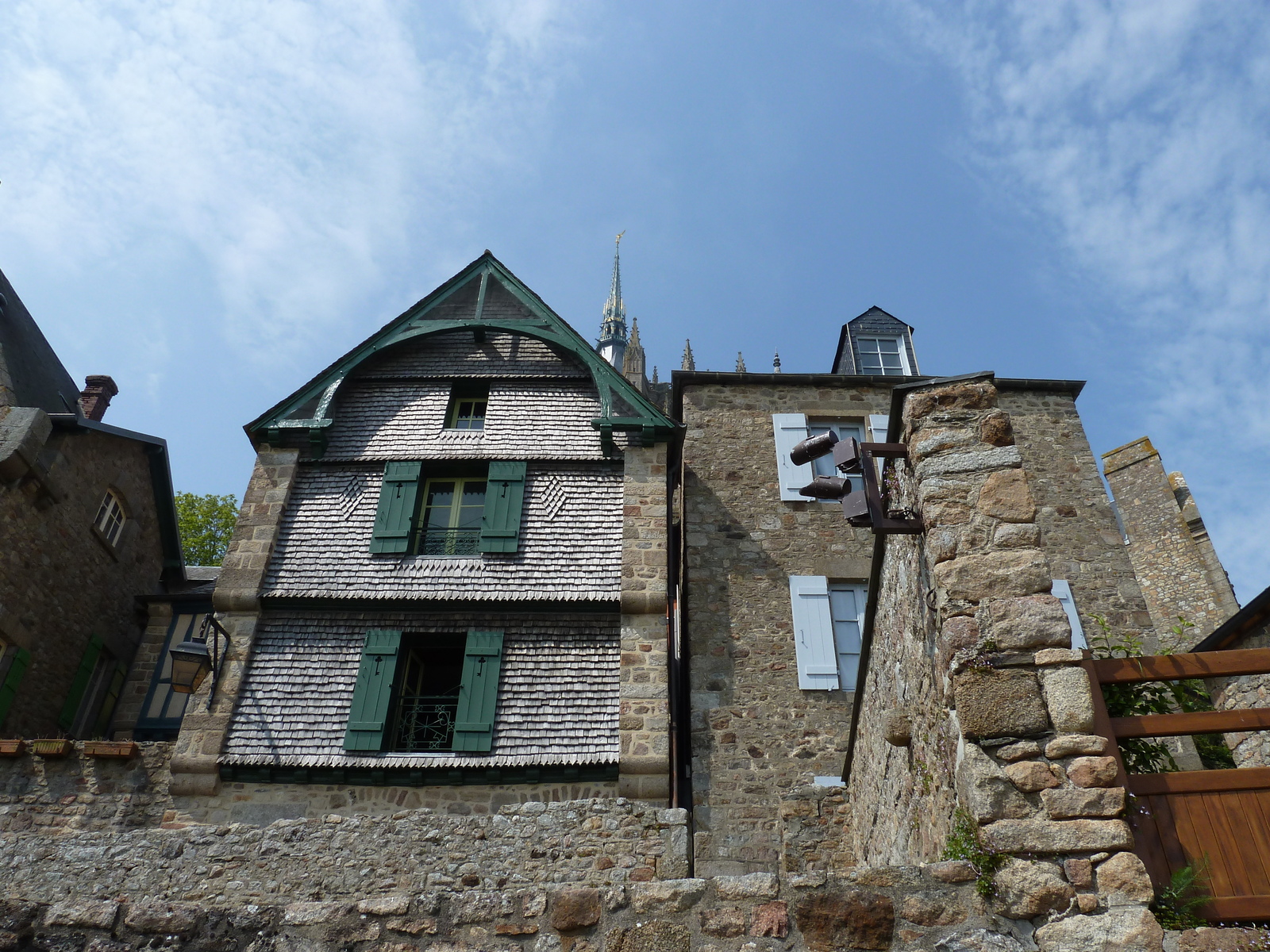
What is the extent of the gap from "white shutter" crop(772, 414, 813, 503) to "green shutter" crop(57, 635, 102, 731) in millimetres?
8974

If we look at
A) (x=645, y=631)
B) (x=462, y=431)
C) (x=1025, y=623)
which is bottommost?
(x=1025, y=623)

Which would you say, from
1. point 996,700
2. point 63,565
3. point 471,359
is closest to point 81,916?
point 996,700

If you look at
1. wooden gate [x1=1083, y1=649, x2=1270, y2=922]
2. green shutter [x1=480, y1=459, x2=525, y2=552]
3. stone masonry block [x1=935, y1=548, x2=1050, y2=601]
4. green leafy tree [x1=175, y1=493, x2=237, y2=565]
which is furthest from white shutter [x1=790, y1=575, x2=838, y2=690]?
green leafy tree [x1=175, y1=493, x2=237, y2=565]

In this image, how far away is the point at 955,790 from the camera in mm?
3600

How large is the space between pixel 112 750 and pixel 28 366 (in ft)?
21.3

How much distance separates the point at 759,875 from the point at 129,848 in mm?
6518

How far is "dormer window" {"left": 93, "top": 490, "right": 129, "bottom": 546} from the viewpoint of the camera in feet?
38.7

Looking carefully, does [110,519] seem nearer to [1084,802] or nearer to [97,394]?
[97,394]

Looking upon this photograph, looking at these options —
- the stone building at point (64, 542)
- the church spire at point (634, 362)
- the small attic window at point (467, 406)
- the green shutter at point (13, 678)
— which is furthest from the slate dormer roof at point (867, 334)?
the church spire at point (634, 362)

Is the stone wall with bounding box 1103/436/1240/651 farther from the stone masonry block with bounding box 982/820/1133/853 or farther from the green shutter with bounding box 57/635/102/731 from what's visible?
the green shutter with bounding box 57/635/102/731

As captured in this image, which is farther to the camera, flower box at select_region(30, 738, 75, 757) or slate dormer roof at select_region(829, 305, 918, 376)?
slate dormer roof at select_region(829, 305, 918, 376)

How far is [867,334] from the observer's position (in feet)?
42.4

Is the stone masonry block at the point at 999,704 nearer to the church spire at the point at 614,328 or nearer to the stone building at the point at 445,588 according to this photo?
the stone building at the point at 445,588

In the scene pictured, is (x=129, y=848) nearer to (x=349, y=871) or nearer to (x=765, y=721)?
(x=349, y=871)
